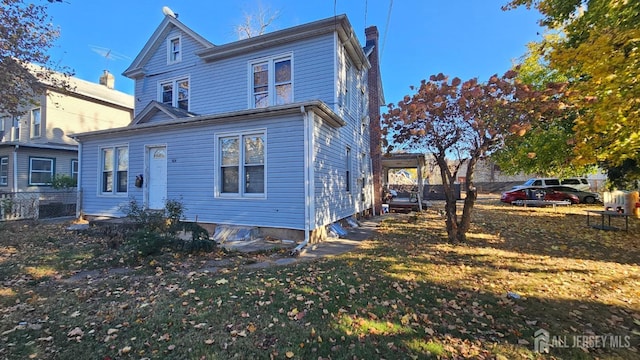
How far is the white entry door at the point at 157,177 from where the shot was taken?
950 centimetres

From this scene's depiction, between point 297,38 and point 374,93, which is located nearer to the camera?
point 297,38

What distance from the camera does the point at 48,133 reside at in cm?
1592

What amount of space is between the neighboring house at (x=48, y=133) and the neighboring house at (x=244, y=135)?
6570mm

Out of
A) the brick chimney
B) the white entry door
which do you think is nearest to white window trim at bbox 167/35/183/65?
the white entry door

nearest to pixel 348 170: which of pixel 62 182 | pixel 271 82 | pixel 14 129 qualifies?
pixel 271 82

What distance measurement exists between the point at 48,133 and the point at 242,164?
1541 cm

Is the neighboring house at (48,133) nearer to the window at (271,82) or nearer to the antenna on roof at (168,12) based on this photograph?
the antenna on roof at (168,12)

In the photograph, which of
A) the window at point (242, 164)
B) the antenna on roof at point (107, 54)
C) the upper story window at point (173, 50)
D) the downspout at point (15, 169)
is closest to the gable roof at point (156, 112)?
the upper story window at point (173, 50)

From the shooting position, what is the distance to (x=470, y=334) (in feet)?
10.1

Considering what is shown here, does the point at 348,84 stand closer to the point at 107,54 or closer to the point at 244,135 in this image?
the point at 244,135

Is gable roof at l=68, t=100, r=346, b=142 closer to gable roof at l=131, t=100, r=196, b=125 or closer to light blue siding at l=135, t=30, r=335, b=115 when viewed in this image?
gable roof at l=131, t=100, r=196, b=125

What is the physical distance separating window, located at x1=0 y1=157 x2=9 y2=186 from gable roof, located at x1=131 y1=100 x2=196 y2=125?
10986 millimetres

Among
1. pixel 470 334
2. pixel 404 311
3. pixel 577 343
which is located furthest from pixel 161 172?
pixel 577 343

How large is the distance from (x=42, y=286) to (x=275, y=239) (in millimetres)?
4547
